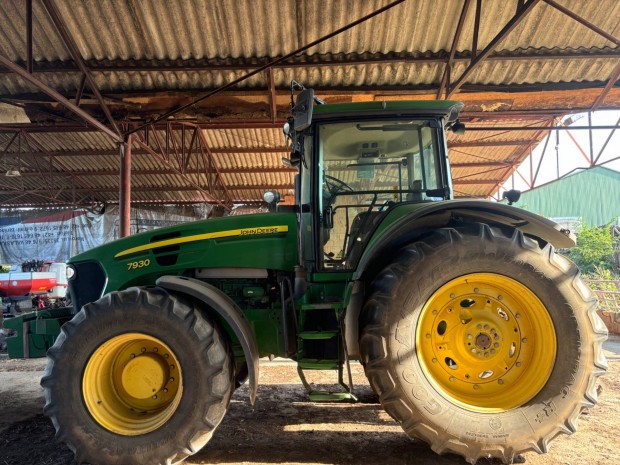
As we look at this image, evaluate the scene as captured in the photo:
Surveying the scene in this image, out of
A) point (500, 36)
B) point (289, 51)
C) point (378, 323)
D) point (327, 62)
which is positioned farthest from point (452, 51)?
point (378, 323)

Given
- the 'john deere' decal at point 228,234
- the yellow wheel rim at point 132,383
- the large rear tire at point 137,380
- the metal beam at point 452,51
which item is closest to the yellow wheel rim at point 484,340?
the 'john deere' decal at point 228,234

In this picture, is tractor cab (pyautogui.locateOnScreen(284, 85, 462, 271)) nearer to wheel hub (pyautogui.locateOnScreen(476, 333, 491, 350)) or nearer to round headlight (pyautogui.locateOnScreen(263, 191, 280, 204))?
round headlight (pyautogui.locateOnScreen(263, 191, 280, 204))

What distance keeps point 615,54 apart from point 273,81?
5178 mm

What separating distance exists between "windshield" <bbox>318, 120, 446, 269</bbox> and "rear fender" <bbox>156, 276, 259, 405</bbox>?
75cm

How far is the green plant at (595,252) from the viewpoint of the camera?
14.1 metres

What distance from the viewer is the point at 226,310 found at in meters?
2.62

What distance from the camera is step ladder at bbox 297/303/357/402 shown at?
105 inches

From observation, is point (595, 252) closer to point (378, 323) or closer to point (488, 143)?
point (488, 143)

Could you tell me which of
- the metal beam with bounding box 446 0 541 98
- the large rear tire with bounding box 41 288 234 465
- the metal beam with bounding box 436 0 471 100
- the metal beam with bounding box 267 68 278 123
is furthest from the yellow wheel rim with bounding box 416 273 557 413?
the metal beam with bounding box 267 68 278 123

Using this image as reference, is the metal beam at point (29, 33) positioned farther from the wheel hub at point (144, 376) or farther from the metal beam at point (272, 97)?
the wheel hub at point (144, 376)

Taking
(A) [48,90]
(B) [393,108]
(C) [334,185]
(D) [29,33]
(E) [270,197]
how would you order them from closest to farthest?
(B) [393,108], (C) [334,185], (E) [270,197], (D) [29,33], (A) [48,90]

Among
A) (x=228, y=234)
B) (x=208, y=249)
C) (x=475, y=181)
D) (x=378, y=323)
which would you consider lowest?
(x=378, y=323)

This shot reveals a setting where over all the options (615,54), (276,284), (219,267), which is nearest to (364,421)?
(276,284)

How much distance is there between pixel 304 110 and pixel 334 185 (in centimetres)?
61
